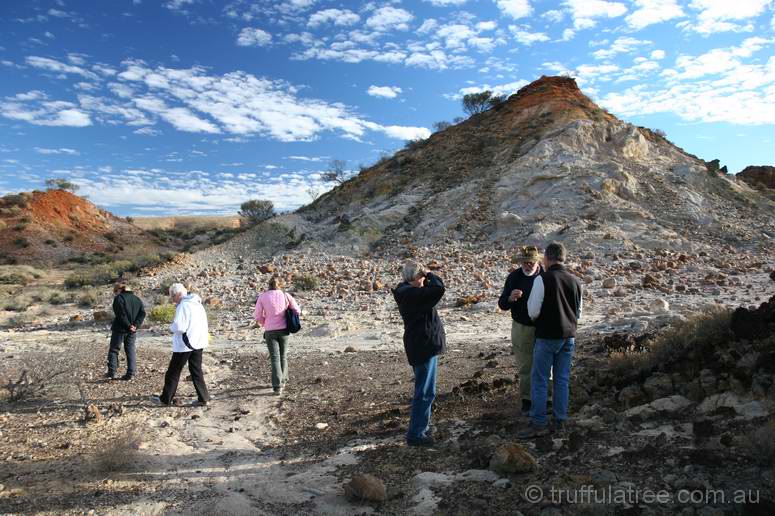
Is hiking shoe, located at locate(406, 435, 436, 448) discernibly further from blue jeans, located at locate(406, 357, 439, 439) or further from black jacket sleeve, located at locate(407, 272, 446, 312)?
black jacket sleeve, located at locate(407, 272, 446, 312)

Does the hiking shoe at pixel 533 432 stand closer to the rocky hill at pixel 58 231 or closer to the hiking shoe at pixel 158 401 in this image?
the hiking shoe at pixel 158 401

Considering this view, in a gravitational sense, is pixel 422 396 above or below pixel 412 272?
below

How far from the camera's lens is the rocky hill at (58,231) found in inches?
1479

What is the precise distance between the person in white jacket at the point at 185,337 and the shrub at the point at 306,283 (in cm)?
967

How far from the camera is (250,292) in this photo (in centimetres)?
1572

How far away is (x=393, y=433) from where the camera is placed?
5109 millimetres

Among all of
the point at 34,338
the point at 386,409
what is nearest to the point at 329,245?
the point at 34,338

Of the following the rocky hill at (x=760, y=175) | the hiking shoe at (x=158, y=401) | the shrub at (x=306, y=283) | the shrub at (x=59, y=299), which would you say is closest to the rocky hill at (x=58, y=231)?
the shrub at (x=59, y=299)

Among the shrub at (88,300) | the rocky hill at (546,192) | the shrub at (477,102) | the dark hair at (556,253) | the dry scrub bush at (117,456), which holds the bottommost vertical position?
the dry scrub bush at (117,456)

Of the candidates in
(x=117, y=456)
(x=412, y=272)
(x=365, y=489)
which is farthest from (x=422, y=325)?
(x=117, y=456)

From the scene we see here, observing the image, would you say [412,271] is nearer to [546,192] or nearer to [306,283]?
[306,283]

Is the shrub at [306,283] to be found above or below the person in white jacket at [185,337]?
above

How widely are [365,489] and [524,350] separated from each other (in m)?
2.18

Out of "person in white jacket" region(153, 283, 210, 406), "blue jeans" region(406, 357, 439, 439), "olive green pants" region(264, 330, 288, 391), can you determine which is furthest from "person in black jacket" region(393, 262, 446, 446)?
"person in white jacket" region(153, 283, 210, 406)
